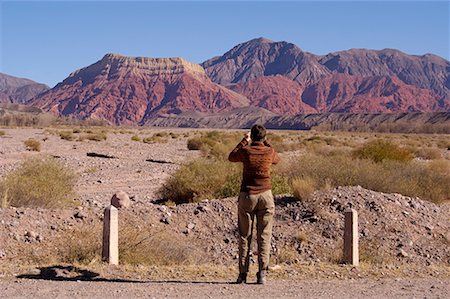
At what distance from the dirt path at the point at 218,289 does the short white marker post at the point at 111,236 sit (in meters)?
0.89

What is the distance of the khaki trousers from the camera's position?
909cm

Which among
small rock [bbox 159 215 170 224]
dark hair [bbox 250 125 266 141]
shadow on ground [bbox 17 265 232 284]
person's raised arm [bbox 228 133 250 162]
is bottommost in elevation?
shadow on ground [bbox 17 265 232 284]

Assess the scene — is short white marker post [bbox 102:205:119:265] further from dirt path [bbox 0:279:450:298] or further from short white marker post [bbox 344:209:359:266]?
short white marker post [bbox 344:209:359:266]

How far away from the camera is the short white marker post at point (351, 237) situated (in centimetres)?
1055

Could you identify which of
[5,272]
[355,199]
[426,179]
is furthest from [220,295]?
[426,179]

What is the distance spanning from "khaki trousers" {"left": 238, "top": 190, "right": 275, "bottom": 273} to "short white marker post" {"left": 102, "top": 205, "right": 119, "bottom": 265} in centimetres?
200

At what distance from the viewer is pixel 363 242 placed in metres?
13.4

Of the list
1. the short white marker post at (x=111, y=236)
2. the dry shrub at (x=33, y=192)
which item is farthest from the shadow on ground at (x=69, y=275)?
the dry shrub at (x=33, y=192)

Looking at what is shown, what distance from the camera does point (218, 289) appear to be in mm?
8992

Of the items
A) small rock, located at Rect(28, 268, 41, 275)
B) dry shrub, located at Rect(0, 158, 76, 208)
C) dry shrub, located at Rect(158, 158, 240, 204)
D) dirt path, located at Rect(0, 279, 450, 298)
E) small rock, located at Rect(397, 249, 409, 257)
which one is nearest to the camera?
dirt path, located at Rect(0, 279, 450, 298)

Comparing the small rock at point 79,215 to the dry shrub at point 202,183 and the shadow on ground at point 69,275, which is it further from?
the dry shrub at point 202,183

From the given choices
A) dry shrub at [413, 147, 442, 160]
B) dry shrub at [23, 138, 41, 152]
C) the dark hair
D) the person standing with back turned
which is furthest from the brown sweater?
dry shrub at [413, 147, 442, 160]

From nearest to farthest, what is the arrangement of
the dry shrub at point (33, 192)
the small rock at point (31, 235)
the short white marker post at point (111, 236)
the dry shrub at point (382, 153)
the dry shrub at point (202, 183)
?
1. the short white marker post at point (111, 236)
2. the small rock at point (31, 235)
3. the dry shrub at point (33, 192)
4. the dry shrub at point (202, 183)
5. the dry shrub at point (382, 153)

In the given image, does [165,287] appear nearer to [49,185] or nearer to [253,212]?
[253,212]
